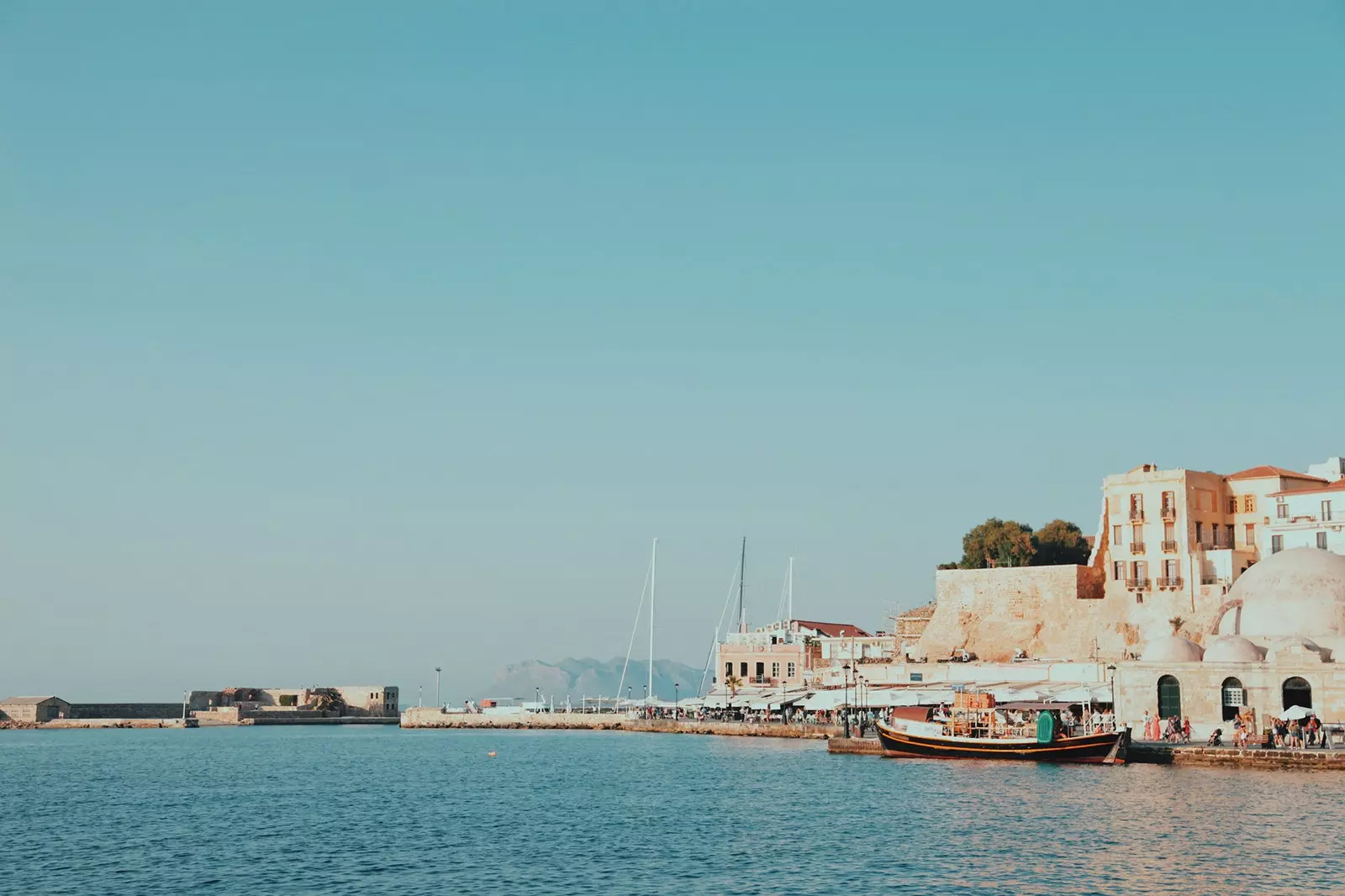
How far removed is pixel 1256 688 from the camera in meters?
49.7

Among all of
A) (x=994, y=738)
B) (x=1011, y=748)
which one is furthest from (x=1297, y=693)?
(x=994, y=738)

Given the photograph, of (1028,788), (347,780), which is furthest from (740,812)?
(347,780)

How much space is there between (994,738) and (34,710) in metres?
98.6

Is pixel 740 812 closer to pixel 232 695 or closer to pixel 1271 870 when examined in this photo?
pixel 1271 870

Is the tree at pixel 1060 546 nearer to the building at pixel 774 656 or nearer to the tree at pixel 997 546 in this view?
the tree at pixel 997 546

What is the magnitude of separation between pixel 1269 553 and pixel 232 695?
308 ft

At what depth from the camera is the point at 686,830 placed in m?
33.1

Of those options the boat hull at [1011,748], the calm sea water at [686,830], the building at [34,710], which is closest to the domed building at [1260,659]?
the boat hull at [1011,748]

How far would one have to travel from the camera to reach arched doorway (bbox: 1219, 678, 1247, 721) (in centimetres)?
5016

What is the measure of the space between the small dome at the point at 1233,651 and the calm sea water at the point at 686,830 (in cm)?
809

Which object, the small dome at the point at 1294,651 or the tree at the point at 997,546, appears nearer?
the small dome at the point at 1294,651

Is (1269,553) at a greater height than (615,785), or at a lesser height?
greater

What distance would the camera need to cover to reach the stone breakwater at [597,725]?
6919 centimetres

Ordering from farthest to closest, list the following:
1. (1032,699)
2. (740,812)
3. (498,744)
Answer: (498,744)
(1032,699)
(740,812)
